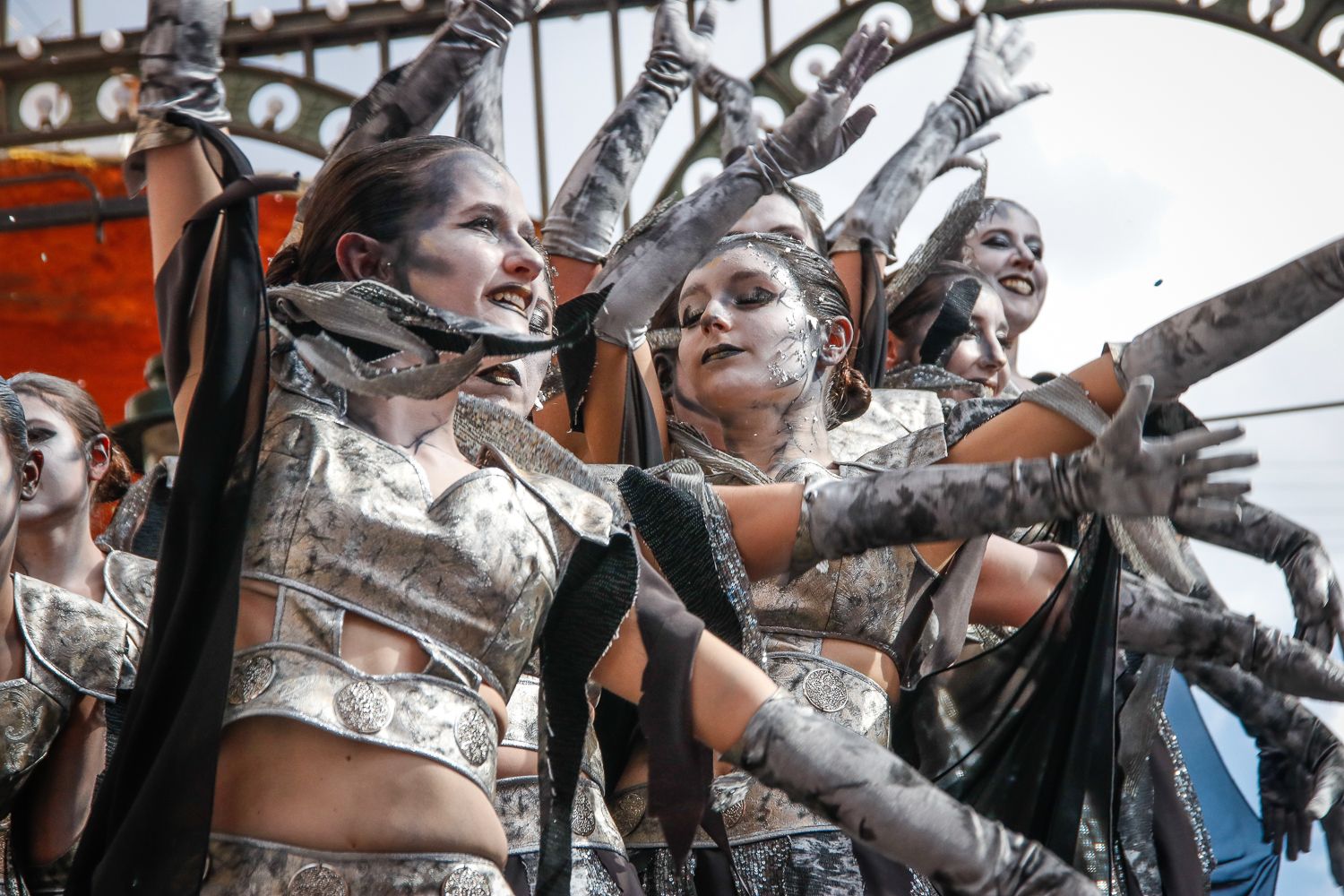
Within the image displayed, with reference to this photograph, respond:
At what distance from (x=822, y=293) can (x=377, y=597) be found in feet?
4.93

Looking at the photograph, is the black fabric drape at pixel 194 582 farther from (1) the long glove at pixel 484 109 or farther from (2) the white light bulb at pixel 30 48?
(2) the white light bulb at pixel 30 48

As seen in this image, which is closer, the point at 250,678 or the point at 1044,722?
the point at 250,678

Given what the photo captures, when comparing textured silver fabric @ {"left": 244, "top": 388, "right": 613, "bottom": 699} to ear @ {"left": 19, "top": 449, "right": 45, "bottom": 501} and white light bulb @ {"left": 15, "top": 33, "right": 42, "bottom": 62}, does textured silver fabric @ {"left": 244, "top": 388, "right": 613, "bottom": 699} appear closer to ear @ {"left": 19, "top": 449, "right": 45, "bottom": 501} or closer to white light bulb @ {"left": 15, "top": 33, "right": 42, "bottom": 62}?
ear @ {"left": 19, "top": 449, "right": 45, "bottom": 501}

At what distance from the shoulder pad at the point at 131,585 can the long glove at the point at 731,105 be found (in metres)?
2.07

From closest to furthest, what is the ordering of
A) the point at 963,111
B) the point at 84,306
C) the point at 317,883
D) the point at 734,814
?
the point at 317,883, the point at 734,814, the point at 963,111, the point at 84,306

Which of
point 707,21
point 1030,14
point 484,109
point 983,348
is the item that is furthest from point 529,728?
point 1030,14

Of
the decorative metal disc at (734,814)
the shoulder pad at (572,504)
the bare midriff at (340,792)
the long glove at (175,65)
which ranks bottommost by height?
the decorative metal disc at (734,814)

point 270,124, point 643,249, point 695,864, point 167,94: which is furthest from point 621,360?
point 270,124

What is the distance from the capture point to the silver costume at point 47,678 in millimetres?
2521

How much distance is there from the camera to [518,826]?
2.52m

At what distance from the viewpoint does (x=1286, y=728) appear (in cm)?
360

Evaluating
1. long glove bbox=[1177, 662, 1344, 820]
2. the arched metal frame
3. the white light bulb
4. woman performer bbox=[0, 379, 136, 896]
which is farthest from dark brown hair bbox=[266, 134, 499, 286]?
the white light bulb

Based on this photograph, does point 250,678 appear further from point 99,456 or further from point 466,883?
point 99,456

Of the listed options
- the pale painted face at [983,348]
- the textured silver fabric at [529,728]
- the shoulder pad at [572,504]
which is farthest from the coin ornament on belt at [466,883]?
the pale painted face at [983,348]
